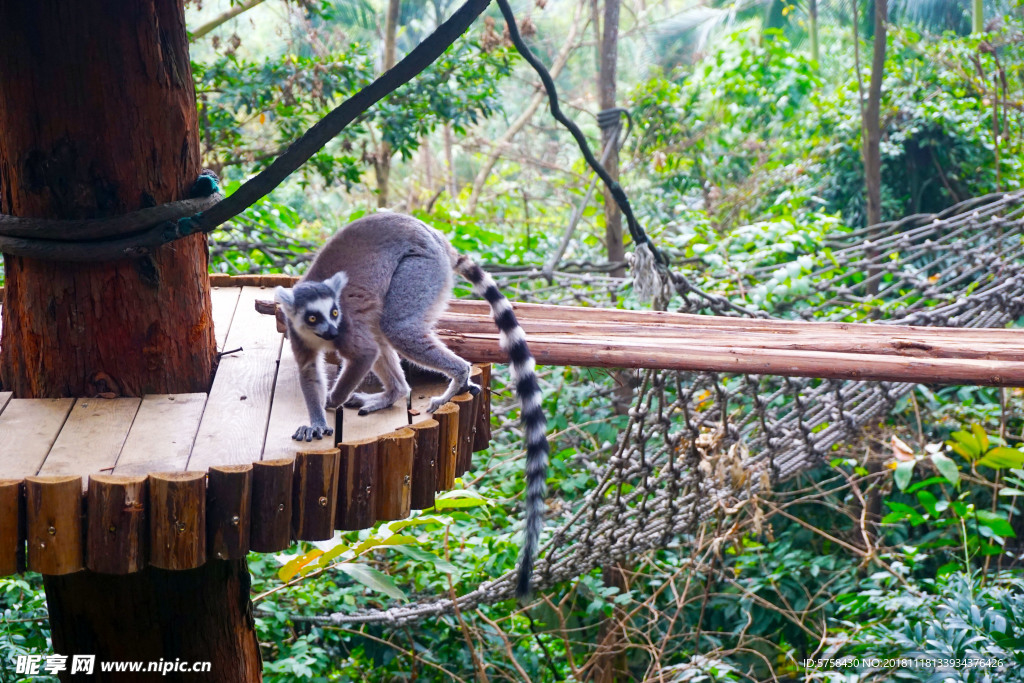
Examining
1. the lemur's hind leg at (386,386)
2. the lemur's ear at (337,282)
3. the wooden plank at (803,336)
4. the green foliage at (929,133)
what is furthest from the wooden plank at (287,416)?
the green foliage at (929,133)

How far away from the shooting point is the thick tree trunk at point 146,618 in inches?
72.5

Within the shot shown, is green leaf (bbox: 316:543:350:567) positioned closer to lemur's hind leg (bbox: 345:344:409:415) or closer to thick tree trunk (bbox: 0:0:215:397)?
lemur's hind leg (bbox: 345:344:409:415)

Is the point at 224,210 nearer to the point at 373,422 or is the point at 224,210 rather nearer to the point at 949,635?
the point at 373,422

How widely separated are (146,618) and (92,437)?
0.46 meters

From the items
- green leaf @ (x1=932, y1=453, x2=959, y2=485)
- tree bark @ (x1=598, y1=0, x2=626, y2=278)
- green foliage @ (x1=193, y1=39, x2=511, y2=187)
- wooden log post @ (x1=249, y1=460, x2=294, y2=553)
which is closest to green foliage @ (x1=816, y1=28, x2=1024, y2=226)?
tree bark @ (x1=598, y1=0, x2=626, y2=278)

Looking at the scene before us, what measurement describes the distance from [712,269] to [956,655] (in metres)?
2.61

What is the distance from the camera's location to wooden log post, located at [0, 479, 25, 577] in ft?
4.40

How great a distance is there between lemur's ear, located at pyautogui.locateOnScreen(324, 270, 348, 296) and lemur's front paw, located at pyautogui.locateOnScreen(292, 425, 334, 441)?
61 cm

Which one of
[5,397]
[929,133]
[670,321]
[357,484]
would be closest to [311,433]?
[357,484]

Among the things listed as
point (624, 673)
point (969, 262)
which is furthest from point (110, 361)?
point (969, 262)

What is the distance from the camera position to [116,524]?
1.34m

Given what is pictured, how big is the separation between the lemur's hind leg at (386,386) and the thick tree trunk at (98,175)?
427mm

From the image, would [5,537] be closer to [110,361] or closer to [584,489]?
[110,361]

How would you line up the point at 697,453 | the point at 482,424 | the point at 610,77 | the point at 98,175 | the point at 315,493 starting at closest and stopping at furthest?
the point at 315,493 < the point at 98,175 < the point at 482,424 < the point at 697,453 < the point at 610,77
